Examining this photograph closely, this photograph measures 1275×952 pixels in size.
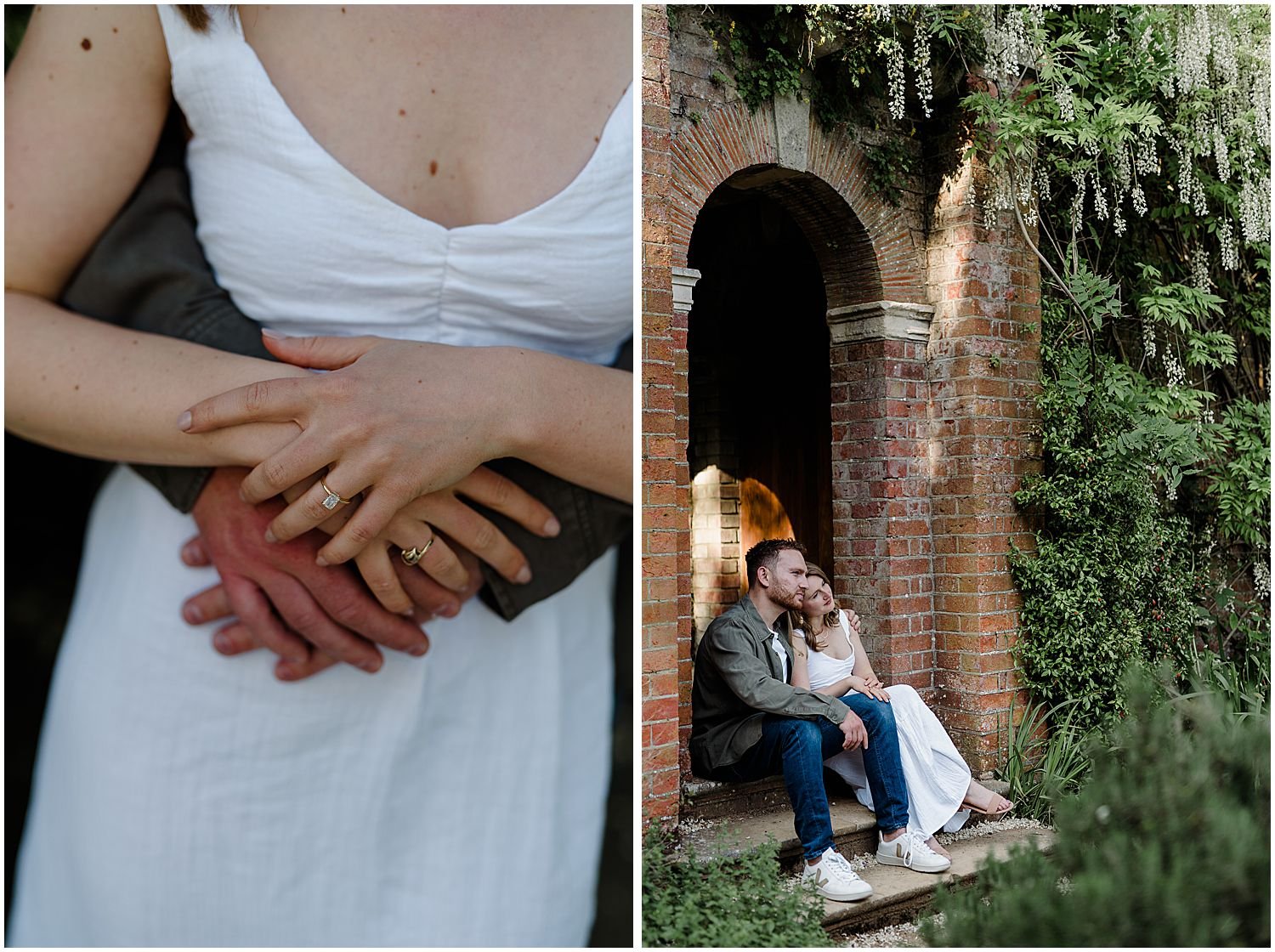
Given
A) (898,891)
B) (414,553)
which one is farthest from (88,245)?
(898,891)

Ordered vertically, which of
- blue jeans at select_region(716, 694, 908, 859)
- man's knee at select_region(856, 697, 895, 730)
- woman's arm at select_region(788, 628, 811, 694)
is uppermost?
woman's arm at select_region(788, 628, 811, 694)

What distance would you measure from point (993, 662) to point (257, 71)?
11.1 feet

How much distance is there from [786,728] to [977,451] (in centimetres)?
139

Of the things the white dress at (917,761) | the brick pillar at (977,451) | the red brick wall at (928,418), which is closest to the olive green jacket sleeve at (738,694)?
the white dress at (917,761)

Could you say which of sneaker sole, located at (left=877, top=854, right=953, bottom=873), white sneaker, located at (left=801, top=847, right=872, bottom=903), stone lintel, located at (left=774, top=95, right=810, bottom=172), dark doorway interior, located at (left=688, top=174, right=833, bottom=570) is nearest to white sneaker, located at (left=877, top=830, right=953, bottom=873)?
sneaker sole, located at (left=877, top=854, right=953, bottom=873)

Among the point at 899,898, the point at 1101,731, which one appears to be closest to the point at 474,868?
the point at 899,898

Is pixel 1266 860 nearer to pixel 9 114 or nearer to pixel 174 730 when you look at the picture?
pixel 174 730

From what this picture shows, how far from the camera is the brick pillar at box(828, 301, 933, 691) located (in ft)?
13.3

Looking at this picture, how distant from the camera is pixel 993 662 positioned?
4094mm

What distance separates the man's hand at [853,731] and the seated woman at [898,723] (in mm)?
143

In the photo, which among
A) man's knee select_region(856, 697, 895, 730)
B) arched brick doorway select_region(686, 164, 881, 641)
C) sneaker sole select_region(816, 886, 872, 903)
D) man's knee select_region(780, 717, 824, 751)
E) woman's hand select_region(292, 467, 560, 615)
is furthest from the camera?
arched brick doorway select_region(686, 164, 881, 641)

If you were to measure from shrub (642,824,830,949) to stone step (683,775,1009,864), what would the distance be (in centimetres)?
19

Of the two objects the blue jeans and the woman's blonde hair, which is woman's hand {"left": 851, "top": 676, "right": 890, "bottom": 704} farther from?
the woman's blonde hair

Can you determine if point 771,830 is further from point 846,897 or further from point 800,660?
point 800,660
